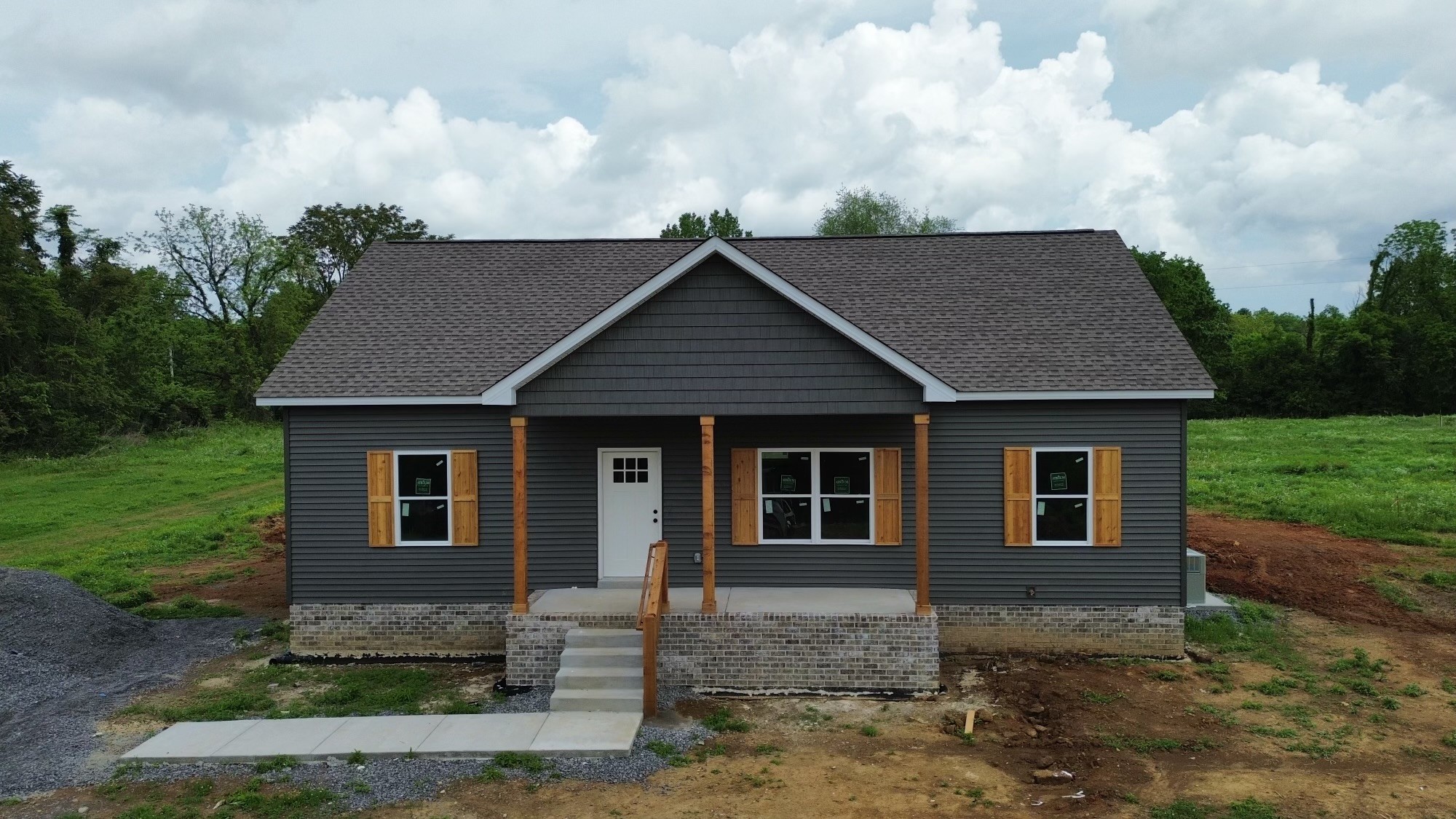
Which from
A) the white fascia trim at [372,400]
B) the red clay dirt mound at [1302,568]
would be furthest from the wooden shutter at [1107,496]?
the white fascia trim at [372,400]

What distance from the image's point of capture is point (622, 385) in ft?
34.6

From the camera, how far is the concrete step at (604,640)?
1041 cm

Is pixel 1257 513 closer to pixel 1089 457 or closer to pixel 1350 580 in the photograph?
pixel 1350 580

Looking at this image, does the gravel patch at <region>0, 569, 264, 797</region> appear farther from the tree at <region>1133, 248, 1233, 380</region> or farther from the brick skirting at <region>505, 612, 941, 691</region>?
the tree at <region>1133, 248, 1233, 380</region>

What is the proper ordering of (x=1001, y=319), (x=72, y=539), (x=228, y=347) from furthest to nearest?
(x=228, y=347) < (x=72, y=539) < (x=1001, y=319)

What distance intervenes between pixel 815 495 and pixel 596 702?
4113 millimetres

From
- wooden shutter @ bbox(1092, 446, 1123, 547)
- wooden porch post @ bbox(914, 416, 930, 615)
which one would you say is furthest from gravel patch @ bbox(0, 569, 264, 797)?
wooden shutter @ bbox(1092, 446, 1123, 547)

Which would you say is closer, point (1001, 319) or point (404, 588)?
point (404, 588)

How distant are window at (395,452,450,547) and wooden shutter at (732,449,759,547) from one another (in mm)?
3883

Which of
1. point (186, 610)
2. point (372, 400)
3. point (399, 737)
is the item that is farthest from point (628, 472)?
point (186, 610)

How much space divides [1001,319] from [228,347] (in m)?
46.5

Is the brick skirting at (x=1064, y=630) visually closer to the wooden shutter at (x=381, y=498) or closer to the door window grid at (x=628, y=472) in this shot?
the door window grid at (x=628, y=472)

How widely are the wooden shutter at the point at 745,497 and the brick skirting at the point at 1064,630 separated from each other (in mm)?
2689

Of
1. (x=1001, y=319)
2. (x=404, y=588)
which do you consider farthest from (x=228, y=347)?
(x=1001, y=319)
